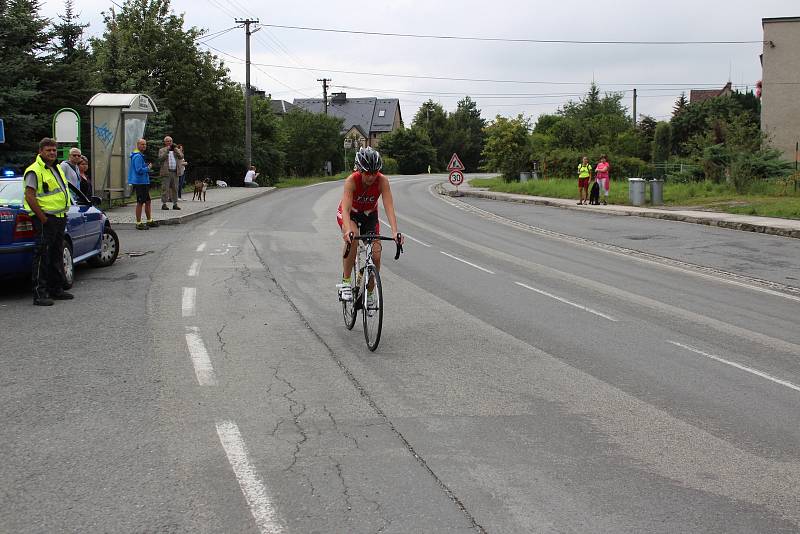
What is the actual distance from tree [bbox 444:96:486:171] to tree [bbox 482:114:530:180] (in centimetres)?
6379

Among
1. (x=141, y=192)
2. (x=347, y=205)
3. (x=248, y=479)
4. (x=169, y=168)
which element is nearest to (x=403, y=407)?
(x=248, y=479)

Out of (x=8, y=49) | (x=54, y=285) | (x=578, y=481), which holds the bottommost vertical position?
(x=578, y=481)

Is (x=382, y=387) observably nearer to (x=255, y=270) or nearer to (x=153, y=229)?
(x=255, y=270)

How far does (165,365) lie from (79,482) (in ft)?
8.53

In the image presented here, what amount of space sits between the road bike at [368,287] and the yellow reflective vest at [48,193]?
13.3ft

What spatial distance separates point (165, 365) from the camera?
7.03 m

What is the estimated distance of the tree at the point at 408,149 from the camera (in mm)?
99625

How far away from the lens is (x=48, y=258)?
32.7ft

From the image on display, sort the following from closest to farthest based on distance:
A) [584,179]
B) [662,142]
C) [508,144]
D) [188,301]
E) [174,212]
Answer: [188,301], [174,212], [584,179], [508,144], [662,142]

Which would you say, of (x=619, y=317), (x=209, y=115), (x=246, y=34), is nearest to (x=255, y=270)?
(x=619, y=317)

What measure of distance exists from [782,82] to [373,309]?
41.3 meters

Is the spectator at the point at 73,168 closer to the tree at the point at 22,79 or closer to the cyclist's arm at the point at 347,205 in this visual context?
the cyclist's arm at the point at 347,205

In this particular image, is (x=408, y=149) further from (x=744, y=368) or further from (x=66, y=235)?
(x=744, y=368)

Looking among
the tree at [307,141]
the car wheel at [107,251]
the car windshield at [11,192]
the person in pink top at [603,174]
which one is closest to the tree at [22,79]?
the car wheel at [107,251]
